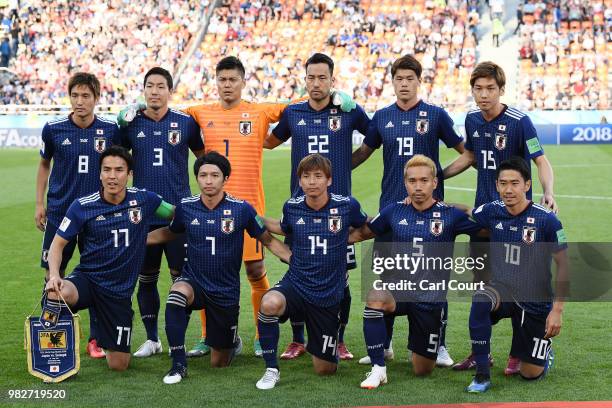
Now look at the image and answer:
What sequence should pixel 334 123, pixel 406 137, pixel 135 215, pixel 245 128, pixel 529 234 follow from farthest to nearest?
pixel 245 128, pixel 334 123, pixel 406 137, pixel 135 215, pixel 529 234

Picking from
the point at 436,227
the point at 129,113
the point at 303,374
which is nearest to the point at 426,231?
the point at 436,227

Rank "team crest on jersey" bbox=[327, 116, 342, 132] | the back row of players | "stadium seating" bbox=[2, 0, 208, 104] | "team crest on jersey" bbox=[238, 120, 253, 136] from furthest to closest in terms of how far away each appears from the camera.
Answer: "stadium seating" bbox=[2, 0, 208, 104]
"team crest on jersey" bbox=[238, 120, 253, 136]
"team crest on jersey" bbox=[327, 116, 342, 132]
the back row of players

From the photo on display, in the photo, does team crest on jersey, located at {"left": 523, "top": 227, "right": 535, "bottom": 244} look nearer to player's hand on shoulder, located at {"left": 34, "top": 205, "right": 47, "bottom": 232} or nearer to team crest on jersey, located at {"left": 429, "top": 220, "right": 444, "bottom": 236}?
team crest on jersey, located at {"left": 429, "top": 220, "right": 444, "bottom": 236}

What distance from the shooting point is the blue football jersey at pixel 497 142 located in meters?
6.93

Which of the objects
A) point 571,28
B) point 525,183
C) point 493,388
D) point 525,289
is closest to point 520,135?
point 525,183

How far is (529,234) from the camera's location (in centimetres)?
641

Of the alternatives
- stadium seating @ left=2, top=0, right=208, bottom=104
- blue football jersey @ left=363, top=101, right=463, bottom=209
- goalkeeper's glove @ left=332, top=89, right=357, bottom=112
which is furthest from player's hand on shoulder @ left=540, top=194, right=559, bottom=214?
stadium seating @ left=2, top=0, right=208, bottom=104

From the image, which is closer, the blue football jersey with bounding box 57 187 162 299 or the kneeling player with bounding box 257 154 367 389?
the kneeling player with bounding box 257 154 367 389

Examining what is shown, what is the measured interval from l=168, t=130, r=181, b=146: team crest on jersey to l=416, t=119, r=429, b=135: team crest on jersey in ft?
5.92

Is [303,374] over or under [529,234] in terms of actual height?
under

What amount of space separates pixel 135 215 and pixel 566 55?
27745mm

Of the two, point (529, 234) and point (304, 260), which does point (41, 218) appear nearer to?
point (304, 260)

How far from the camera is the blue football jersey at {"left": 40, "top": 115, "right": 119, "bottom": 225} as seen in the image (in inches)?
285

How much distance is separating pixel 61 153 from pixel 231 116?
4.31ft
